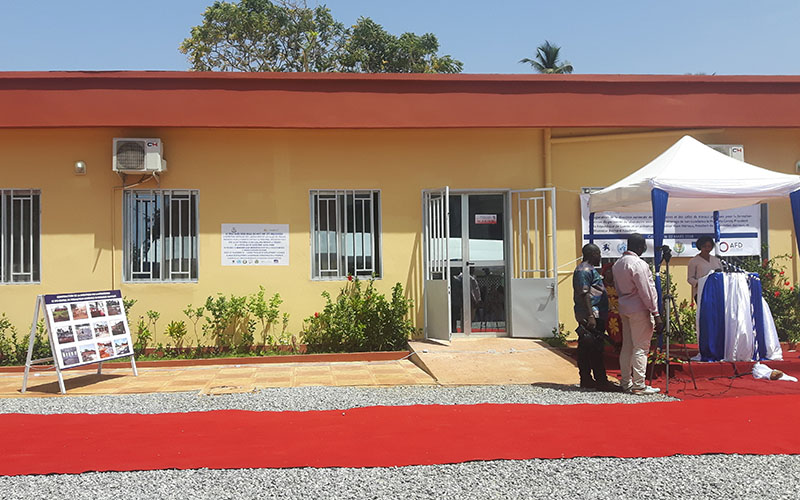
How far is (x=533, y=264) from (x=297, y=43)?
1931 cm

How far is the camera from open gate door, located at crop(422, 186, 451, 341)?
30.9 ft

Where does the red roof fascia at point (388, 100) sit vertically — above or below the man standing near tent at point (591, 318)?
above

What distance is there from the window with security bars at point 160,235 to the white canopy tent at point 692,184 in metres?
5.52

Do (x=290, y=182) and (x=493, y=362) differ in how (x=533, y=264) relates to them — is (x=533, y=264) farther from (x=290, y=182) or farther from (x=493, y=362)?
(x=290, y=182)

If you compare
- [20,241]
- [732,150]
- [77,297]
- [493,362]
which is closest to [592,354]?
[493,362]

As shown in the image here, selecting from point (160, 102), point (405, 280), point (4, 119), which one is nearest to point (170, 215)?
point (160, 102)

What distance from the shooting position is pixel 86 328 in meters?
7.95

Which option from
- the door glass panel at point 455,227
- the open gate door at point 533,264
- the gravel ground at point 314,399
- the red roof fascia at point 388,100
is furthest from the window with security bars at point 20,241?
the open gate door at point 533,264

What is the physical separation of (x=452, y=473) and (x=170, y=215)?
21.9 feet

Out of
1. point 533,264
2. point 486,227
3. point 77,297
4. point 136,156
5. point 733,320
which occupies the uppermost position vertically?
point 136,156

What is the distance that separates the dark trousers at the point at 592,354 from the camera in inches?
281

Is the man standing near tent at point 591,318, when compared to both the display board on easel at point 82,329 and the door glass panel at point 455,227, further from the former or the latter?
the display board on easel at point 82,329

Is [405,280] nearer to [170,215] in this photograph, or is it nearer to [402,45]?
[170,215]

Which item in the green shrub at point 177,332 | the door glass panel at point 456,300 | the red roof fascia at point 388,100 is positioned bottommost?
the green shrub at point 177,332
